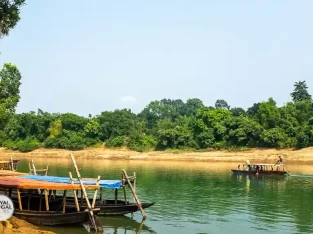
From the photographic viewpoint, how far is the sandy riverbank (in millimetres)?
74000

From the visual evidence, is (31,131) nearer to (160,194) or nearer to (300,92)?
(300,92)

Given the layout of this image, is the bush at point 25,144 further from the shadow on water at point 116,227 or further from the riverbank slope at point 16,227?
the riverbank slope at point 16,227

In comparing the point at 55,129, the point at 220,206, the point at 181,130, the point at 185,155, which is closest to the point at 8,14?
the point at 220,206

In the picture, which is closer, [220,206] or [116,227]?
[116,227]

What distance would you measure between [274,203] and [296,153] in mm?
42152

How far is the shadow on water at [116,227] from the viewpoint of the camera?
22859mm

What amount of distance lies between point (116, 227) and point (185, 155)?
59.2 metres

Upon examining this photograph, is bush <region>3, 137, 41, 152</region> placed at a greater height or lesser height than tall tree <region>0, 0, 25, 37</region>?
lesser

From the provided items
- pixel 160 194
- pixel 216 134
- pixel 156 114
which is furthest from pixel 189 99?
pixel 160 194

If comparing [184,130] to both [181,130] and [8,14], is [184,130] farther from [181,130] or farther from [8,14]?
[8,14]

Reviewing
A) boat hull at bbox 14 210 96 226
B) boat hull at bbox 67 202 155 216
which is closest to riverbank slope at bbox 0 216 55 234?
boat hull at bbox 14 210 96 226

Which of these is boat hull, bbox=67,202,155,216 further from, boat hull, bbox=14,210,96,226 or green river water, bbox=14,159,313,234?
boat hull, bbox=14,210,96,226

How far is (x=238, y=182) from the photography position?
4869 centimetres

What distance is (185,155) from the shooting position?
8338cm
